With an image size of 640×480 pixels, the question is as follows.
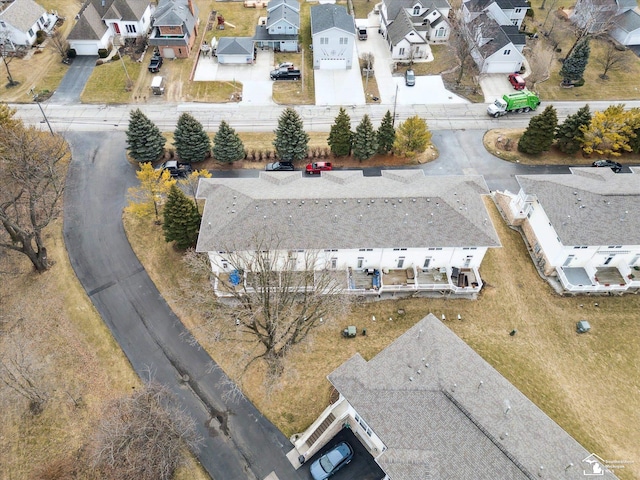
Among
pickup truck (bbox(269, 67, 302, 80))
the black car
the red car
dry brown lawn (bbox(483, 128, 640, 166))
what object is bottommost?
dry brown lawn (bbox(483, 128, 640, 166))

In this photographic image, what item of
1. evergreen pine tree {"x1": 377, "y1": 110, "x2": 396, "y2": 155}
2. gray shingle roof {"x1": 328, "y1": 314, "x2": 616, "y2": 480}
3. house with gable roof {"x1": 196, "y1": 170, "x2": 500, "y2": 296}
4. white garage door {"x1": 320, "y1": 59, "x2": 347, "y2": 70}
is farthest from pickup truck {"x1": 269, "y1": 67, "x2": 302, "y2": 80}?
gray shingle roof {"x1": 328, "y1": 314, "x2": 616, "y2": 480}

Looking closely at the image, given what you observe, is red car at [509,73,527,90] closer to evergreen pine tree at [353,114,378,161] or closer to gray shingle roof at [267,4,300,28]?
evergreen pine tree at [353,114,378,161]

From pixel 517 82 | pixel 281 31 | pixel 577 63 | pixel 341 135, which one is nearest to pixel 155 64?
pixel 281 31

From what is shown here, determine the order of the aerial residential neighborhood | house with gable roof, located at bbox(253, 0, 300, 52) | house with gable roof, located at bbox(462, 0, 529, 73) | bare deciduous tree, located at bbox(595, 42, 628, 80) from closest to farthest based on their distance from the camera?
1. the aerial residential neighborhood
2. house with gable roof, located at bbox(462, 0, 529, 73)
3. bare deciduous tree, located at bbox(595, 42, 628, 80)
4. house with gable roof, located at bbox(253, 0, 300, 52)

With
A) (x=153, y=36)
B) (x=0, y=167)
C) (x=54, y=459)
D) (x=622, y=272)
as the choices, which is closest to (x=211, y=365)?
(x=54, y=459)

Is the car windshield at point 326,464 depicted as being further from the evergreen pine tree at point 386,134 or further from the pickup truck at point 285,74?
the pickup truck at point 285,74

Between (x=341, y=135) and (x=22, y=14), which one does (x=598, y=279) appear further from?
(x=22, y=14)

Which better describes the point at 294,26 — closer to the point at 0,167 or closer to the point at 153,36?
the point at 153,36

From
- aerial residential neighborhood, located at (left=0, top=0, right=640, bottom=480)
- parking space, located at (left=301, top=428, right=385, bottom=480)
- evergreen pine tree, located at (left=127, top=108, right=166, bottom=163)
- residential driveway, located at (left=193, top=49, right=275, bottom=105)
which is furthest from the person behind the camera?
residential driveway, located at (left=193, top=49, right=275, bottom=105)
